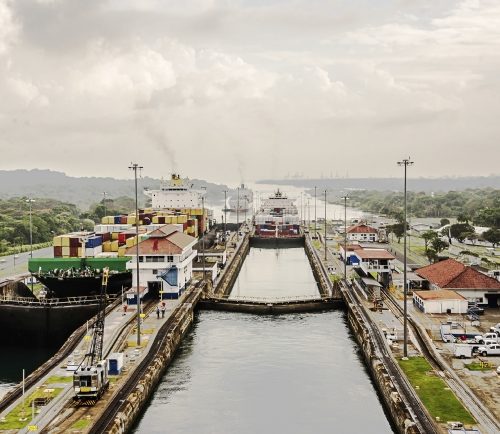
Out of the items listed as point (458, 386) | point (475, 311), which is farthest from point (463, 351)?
point (475, 311)

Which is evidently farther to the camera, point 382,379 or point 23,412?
point 382,379

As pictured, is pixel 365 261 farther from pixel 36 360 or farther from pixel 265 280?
pixel 36 360

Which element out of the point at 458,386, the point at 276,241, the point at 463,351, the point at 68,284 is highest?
the point at 68,284

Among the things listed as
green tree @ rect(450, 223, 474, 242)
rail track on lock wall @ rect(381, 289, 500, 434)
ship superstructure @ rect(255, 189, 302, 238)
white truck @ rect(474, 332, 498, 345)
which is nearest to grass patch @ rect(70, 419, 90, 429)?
rail track on lock wall @ rect(381, 289, 500, 434)

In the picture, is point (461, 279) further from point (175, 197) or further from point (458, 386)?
point (175, 197)

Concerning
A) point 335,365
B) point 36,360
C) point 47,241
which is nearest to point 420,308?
point 335,365
